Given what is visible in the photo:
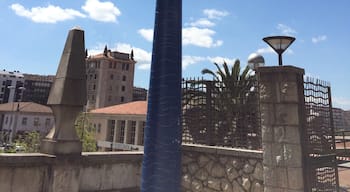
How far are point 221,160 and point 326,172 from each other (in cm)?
192

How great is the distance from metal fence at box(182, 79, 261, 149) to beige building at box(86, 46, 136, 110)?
230 feet

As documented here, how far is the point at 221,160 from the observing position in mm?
5867

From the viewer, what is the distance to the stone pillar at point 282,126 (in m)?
4.46

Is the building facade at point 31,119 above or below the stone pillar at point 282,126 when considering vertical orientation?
above

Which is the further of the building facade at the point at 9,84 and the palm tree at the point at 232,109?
the building facade at the point at 9,84

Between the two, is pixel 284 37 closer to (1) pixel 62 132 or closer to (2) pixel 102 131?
(1) pixel 62 132

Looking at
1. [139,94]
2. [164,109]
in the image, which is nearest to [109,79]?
[139,94]

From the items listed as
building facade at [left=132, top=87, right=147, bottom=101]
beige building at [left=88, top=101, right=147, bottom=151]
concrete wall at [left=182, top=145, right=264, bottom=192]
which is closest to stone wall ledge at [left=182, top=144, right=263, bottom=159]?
concrete wall at [left=182, top=145, right=264, bottom=192]

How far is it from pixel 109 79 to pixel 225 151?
7304cm

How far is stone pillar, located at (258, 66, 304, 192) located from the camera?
4.46 meters

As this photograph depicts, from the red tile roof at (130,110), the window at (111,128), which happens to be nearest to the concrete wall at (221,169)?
the red tile roof at (130,110)

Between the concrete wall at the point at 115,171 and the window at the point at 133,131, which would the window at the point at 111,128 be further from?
the concrete wall at the point at 115,171

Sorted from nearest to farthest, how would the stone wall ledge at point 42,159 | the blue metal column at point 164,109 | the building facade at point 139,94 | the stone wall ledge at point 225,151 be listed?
the blue metal column at point 164,109 < the stone wall ledge at point 42,159 < the stone wall ledge at point 225,151 < the building facade at point 139,94

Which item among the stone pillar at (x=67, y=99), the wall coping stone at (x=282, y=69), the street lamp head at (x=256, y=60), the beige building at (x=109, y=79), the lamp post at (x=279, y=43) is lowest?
the stone pillar at (x=67, y=99)
